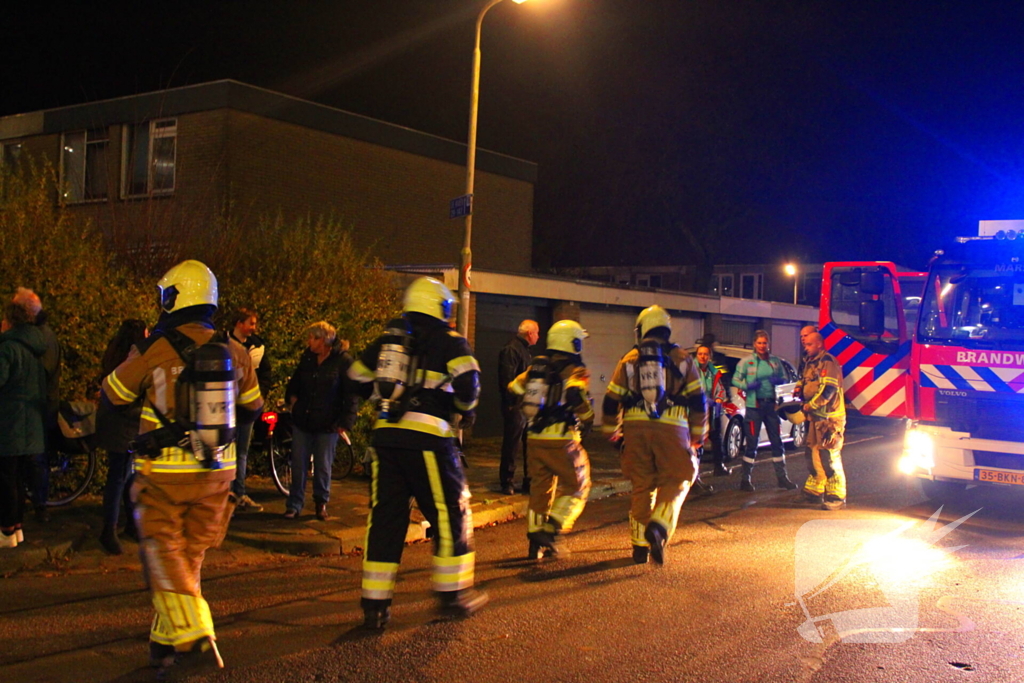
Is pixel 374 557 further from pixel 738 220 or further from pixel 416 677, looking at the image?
pixel 738 220

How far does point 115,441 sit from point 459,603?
3.16 metres

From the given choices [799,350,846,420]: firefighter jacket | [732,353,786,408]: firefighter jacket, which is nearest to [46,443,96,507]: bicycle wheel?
[732,353,786,408]: firefighter jacket

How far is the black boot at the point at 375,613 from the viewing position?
17.2 feet

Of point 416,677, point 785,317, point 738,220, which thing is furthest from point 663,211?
point 416,677

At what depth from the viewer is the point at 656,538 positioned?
6988mm

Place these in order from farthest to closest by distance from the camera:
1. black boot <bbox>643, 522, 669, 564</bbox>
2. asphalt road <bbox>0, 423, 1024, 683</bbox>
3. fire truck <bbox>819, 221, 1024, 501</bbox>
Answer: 1. fire truck <bbox>819, 221, 1024, 501</bbox>
2. black boot <bbox>643, 522, 669, 564</bbox>
3. asphalt road <bbox>0, 423, 1024, 683</bbox>

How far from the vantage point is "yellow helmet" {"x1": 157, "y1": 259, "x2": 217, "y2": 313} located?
4.82 metres

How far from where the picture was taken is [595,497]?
10.8 meters

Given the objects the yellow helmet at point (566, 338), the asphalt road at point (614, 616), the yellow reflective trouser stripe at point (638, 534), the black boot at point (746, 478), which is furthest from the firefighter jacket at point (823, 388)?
the yellow helmet at point (566, 338)

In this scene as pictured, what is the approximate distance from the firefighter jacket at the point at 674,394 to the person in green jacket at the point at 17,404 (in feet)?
14.9

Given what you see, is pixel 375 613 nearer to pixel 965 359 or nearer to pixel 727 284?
pixel 965 359

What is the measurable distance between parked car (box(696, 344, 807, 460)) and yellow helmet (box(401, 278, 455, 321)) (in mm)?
6207

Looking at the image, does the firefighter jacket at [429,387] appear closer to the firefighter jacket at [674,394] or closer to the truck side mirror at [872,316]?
the firefighter jacket at [674,394]

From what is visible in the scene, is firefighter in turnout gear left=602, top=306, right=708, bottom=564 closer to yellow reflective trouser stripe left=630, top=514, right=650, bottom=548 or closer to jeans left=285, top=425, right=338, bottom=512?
yellow reflective trouser stripe left=630, top=514, right=650, bottom=548
